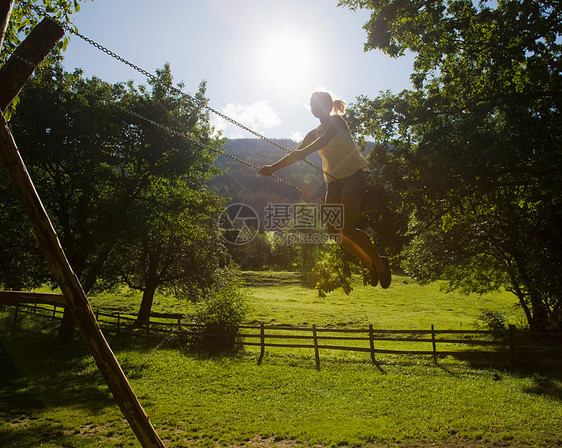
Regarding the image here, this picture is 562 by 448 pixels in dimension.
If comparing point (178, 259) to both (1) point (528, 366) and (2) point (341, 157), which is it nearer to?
(1) point (528, 366)

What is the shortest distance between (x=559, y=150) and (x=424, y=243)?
1126 centimetres

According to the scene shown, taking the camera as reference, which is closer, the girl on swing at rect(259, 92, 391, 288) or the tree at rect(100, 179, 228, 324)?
the girl on swing at rect(259, 92, 391, 288)

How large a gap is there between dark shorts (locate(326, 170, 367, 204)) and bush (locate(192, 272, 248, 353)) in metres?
15.6

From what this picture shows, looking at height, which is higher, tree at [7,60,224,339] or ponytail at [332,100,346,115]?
tree at [7,60,224,339]

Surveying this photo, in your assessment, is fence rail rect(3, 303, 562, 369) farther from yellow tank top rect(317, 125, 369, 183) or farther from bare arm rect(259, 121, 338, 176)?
bare arm rect(259, 121, 338, 176)

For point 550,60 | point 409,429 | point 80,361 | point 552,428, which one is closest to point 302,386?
point 409,429

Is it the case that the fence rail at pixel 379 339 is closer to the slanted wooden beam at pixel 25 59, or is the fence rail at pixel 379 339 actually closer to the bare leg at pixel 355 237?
the bare leg at pixel 355 237

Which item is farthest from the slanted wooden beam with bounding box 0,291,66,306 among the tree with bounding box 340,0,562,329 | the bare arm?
the tree with bounding box 340,0,562,329

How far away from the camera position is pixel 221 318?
2038 centimetres

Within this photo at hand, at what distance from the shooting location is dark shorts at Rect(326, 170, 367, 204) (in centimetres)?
488

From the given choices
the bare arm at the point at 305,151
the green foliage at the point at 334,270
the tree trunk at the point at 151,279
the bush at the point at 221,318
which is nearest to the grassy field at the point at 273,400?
the bush at the point at 221,318

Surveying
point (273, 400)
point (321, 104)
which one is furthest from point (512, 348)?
point (321, 104)

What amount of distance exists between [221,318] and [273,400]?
8944 mm

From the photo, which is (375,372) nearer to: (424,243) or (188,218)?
(424,243)
